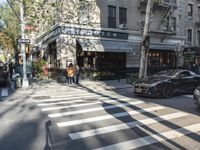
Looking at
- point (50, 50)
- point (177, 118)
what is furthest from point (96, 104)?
point (50, 50)

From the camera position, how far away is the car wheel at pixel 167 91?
1452cm

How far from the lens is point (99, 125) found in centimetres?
859

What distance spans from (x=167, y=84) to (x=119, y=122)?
6472mm

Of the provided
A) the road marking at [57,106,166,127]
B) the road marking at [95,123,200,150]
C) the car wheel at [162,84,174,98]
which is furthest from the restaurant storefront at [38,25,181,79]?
the road marking at [95,123,200,150]

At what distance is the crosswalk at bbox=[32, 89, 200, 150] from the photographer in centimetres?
715

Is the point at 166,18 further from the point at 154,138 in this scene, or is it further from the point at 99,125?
the point at 154,138

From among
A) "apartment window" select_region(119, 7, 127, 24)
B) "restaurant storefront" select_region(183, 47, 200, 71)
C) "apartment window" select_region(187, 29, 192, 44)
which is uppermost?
"apartment window" select_region(119, 7, 127, 24)

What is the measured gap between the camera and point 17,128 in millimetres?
8242

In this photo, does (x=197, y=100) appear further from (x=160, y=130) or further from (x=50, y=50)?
(x=50, y=50)

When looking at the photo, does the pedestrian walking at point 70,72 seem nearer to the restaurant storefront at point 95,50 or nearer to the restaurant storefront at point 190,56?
the restaurant storefront at point 95,50

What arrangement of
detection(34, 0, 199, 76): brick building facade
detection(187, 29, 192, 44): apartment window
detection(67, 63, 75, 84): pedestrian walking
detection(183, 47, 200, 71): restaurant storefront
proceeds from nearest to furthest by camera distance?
detection(67, 63, 75, 84): pedestrian walking
detection(34, 0, 199, 76): brick building facade
detection(183, 47, 200, 71): restaurant storefront
detection(187, 29, 192, 44): apartment window

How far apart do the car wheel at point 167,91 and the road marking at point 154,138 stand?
6.08 metres

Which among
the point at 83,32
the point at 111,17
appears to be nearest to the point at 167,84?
the point at 83,32

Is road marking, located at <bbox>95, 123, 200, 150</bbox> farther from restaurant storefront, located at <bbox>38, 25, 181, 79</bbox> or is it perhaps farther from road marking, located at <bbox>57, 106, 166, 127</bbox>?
restaurant storefront, located at <bbox>38, 25, 181, 79</bbox>
